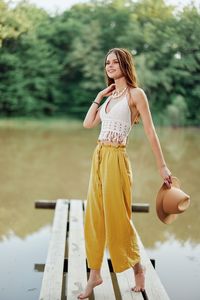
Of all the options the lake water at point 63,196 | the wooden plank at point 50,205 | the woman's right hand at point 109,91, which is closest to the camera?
the woman's right hand at point 109,91

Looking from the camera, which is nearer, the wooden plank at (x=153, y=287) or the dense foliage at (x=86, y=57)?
the wooden plank at (x=153, y=287)

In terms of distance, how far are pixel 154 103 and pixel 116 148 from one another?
13.3 m

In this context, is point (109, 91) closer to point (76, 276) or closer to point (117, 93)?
point (117, 93)

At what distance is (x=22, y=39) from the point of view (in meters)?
15.5

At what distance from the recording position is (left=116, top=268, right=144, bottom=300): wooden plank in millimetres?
Result: 2092

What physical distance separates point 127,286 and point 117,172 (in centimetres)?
55

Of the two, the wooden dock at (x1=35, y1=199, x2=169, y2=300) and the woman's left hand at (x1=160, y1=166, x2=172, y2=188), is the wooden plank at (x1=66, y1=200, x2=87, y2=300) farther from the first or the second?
the woman's left hand at (x1=160, y1=166, x2=172, y2=188)

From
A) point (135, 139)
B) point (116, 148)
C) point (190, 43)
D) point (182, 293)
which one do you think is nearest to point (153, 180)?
point (182, 293)

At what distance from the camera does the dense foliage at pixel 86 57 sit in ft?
48.9

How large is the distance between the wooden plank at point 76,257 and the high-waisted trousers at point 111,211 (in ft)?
0.59

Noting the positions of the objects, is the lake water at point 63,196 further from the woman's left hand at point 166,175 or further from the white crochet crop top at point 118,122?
the white crochet crop top at point 118,122

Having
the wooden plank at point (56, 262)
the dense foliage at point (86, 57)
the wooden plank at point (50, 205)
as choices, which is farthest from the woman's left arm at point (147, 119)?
the dense foliage at point (86, 57)

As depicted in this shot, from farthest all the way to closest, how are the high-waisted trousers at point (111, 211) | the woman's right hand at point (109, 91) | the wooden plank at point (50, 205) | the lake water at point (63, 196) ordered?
the wooden plank at point (50, 205)
the lake water at point (63, 196)
the woman's right hand at point (109, 91)
the high-waisted trousers at point (111, 211)

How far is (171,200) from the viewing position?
6.59ft
